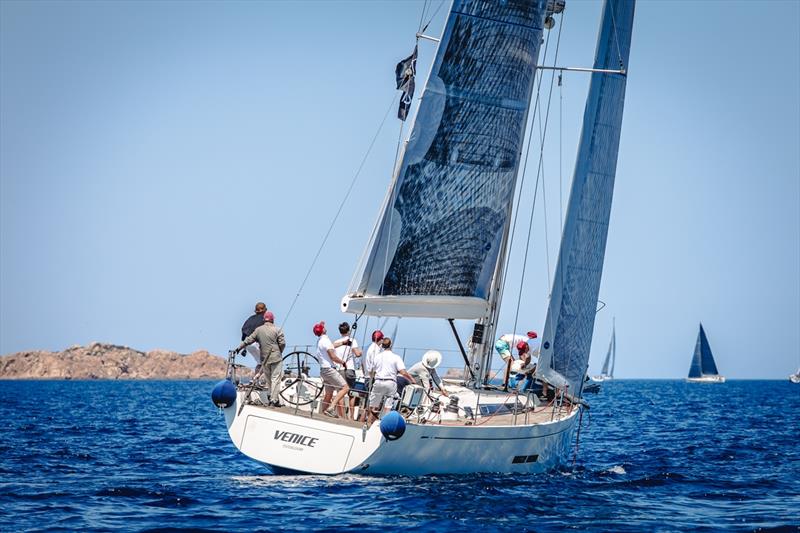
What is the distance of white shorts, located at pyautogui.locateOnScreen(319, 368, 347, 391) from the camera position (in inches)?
597

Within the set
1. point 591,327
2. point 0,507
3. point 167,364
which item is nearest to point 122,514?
point 0,507

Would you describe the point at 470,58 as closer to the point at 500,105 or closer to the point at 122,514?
the point at 500,105

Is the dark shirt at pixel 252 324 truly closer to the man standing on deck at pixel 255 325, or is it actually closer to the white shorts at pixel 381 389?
the man standing on deck at pixel 255 325

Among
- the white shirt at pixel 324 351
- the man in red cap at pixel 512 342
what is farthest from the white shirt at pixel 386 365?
the man in red cap at pixel 512 342

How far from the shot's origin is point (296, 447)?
44.9ft

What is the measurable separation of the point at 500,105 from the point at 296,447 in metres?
6.85

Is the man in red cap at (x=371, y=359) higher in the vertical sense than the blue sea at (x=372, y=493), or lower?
higher

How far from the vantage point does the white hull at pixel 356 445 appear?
44.3ft

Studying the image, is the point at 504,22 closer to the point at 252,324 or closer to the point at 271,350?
the point at 252,324

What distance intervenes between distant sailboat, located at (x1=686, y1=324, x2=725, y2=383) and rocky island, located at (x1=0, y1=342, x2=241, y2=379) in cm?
7116

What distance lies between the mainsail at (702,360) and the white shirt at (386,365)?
3787 inches

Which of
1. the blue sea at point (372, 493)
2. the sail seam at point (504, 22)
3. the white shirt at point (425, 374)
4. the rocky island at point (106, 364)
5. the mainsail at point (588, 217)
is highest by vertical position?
the sail seam at point (504, 22)

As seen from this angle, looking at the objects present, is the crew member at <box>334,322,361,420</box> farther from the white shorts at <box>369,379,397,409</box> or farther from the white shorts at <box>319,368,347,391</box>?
the white shorts at <box>369,379,397,409</box>

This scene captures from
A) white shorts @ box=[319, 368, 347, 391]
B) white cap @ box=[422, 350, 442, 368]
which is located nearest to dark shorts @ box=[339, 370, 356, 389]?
white shorts @ box=[319, 368, 347, 391]
